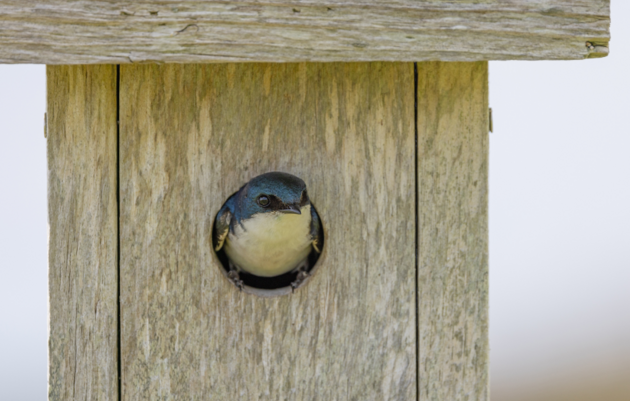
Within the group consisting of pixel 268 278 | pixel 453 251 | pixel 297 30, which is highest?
pixel 297 30

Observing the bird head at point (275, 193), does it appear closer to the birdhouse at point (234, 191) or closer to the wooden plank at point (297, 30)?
the birdhouse at point (234, 191)

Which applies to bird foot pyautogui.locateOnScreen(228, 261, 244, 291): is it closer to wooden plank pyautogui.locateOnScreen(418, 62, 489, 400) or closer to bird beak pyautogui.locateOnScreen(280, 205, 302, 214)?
bird beak pyautogui.locateOnScreen(280, 205, 302, 214)

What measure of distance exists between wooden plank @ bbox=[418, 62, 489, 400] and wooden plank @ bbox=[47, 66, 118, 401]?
85 centimetres

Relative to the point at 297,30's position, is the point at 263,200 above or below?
below

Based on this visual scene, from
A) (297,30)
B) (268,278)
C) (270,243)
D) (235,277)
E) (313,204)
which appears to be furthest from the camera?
(268,278)

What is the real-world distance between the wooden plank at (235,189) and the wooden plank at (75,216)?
70 mm

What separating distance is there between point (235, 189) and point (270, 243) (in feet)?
1.02

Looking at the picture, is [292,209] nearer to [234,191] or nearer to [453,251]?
[234,191]

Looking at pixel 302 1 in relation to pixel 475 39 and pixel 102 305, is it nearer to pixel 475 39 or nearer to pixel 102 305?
pixel 475 39

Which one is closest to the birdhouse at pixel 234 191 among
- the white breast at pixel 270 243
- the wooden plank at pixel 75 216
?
the wooden plank at pixel 75 216

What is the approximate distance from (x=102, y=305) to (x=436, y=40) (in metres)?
1.09

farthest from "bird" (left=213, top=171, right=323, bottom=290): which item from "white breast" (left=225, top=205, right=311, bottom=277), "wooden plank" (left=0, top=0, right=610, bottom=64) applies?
"wooden plank" (left=0, top=0, right=610, bottom=64)

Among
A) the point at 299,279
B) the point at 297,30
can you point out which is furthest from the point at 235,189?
the point at 297,30

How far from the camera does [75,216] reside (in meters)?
2.30
